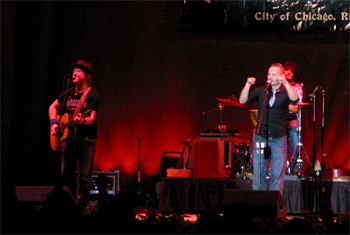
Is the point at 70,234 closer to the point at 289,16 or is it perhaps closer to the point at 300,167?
the point at 300,167

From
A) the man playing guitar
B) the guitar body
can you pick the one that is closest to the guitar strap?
the man playing guitar

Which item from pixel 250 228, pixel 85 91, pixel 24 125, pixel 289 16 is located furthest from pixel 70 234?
pixel 289 16

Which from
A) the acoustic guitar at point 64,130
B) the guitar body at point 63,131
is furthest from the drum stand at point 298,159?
the guitar body at point 63,131

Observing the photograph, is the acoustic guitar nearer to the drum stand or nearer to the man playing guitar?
the man playing guitar

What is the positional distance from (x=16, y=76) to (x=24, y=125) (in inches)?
34.3

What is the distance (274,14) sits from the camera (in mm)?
10133

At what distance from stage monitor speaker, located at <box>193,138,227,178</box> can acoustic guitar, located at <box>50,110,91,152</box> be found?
213 centimetres

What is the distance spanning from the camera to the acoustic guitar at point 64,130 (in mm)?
6816

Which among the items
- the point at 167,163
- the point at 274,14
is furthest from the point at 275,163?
the point at 274,14

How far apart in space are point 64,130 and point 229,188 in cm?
261

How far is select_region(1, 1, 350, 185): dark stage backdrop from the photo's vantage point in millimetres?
10438

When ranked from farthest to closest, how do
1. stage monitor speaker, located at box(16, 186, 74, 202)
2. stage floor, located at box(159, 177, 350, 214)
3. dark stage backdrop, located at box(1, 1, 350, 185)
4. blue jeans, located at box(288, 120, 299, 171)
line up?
dark stage backdrop, located at box(1, 1, 350, 185)
blue jeans, located at box(288, 120, 299, 171)
stage floor, located at box(159, 177, 350, 214)
stage monitor speaker, located at box(16, 186, 74, 202)

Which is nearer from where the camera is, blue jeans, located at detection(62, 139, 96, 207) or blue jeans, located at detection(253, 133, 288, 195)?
blue jeans, located at detection(253, 133, 288, 195)

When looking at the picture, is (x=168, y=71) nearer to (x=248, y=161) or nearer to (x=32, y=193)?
(x=248, y=161)
